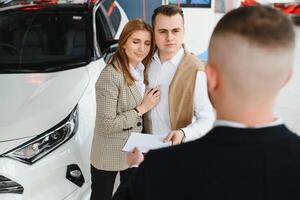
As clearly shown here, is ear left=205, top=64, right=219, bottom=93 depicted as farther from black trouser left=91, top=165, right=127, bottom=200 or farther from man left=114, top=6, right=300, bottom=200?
black trouser left=91, top=165, right=127, bottom=200

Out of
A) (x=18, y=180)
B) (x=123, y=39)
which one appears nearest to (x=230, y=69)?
(x=123, y=39)

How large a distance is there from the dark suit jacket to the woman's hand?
2.91 feet

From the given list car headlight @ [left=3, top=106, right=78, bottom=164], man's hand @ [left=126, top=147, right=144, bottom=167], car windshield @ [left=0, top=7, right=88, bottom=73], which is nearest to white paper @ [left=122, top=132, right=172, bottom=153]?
man's hand @ [left=126, top=147, right=144, bottom=167]

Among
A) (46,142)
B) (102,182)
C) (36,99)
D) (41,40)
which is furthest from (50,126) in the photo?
(41,40)

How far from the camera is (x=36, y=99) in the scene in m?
2.31

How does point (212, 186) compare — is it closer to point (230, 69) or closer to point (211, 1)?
point (230, 69)

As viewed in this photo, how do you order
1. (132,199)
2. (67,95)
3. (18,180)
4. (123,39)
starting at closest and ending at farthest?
(132,199)
(123,39)
(18,180)
(67,95)

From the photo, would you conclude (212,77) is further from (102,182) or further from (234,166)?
(102,182)

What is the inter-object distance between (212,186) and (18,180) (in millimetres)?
1445

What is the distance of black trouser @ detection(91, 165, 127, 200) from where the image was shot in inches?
78.1

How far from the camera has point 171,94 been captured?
163 centimetres

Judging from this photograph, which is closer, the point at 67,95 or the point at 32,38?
the point at 67,95

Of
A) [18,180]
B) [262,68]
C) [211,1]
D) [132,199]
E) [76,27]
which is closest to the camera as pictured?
[262,68]

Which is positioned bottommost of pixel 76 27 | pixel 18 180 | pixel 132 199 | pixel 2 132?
pixel 18 180
